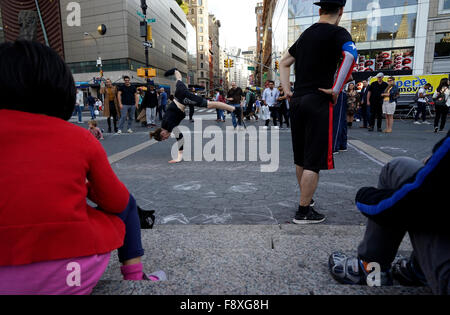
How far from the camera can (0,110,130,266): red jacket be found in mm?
993

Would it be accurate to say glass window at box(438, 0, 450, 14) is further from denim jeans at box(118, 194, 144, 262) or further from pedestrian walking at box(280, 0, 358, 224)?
denim jeans at box(118, 194, 144, 262)

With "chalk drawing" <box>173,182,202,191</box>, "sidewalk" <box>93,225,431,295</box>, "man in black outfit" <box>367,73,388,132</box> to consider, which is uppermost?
"man in black outfit" <box>367,73,388,132</box>

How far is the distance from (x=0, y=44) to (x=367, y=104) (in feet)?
39.5

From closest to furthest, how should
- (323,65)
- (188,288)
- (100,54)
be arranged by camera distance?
(188,288)
(323,65)
(100,54)

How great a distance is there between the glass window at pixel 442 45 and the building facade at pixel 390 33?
99 centimetres

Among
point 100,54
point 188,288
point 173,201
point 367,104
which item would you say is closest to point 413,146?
point 367,104

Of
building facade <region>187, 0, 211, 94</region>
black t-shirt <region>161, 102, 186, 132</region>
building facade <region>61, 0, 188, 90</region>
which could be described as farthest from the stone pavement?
building facade <region>187, 0, 211, 94</region>

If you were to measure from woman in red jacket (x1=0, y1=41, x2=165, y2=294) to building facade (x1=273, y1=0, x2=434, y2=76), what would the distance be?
100 ft

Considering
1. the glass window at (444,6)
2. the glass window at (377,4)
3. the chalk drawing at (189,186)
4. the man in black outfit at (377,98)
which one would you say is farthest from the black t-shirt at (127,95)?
the glass window at (444,6)

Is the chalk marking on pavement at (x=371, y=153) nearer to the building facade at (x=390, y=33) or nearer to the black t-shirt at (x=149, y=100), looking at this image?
the black t-shirt at (x=149, y=100)

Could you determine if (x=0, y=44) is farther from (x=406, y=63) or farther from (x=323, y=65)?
(x=406, y=63)

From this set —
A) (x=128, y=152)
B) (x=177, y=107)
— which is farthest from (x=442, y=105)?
(x=128, y=152)

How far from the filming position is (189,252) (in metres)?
2.12

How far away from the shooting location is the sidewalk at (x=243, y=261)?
1.29 metres
